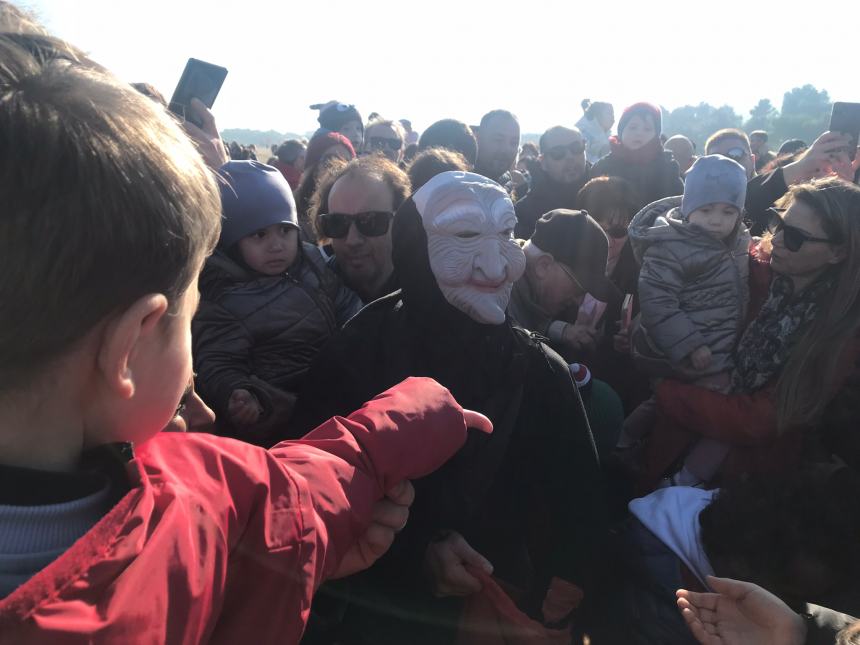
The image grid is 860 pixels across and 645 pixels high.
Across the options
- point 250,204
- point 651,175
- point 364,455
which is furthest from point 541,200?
point 364,455

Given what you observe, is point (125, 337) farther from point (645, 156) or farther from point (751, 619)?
point (645, 156)

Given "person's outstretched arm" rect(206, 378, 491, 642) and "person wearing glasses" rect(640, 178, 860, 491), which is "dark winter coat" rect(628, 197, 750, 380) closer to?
"person wearing glasses" rect(640, 178, 860, 491)

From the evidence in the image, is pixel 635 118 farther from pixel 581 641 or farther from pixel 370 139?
pixel 581 641

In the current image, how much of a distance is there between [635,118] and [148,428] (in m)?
4.74

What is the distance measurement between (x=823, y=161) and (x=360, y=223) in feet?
11.6

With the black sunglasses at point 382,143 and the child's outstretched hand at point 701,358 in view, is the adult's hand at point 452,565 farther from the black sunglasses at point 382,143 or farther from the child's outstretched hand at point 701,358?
the black sunglasses at point 382,143

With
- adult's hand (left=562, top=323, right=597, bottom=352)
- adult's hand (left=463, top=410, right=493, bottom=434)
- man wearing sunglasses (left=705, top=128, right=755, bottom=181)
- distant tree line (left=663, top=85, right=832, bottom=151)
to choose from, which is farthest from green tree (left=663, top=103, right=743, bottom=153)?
adult's hand (left=463, top=410, right=493, bottom=434)

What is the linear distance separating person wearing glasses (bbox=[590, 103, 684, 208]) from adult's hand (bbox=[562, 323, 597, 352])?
2.36 metres

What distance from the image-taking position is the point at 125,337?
710mm

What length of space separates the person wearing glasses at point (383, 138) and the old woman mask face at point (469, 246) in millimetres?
3987

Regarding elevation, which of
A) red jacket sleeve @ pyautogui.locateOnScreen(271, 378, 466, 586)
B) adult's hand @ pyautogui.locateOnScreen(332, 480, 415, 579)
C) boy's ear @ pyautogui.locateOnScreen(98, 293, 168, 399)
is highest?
boy's ear @ pyautogui.locateOnScreen(98, 293, 168, 399)

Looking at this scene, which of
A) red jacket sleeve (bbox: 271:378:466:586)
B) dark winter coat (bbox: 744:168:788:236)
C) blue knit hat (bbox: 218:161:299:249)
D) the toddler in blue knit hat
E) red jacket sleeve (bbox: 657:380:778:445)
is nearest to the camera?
red jacket sleeve (bbox: 271:378:466:586)

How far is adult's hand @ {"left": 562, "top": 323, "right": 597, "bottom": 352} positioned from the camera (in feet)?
8.82

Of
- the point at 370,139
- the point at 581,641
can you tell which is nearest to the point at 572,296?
the point at 581,641
